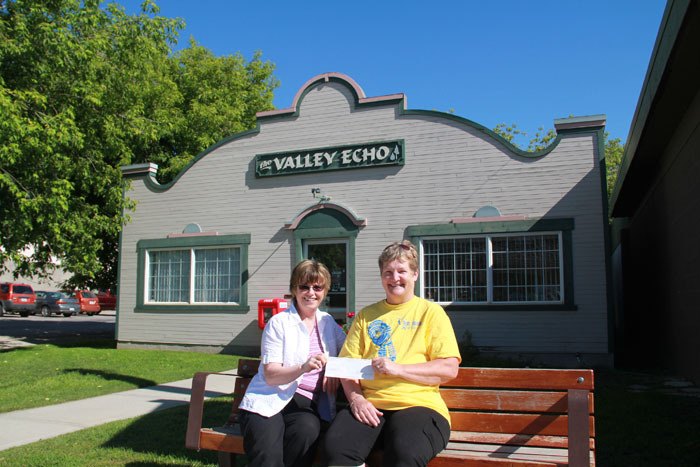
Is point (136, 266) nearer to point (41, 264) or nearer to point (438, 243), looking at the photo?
point (41, 264)

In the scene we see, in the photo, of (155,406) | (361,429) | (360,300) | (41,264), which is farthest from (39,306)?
(361,429)

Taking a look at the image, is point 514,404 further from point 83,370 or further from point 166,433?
point 83,370

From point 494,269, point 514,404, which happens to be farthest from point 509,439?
point 494,269

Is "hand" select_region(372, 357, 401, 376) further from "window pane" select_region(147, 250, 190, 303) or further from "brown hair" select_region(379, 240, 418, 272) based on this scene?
"window pane" select_region(147, 250, 190, 303)

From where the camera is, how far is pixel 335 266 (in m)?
12.7

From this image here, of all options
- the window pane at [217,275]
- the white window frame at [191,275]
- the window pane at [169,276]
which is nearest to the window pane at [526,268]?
the white window frame at [191,275]

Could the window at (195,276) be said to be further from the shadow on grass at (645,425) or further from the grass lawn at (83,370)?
the shadow on grass at (645,425)

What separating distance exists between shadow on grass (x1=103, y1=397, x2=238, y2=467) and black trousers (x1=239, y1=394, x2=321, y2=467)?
159 cm

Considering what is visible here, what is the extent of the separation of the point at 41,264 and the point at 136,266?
204 cm

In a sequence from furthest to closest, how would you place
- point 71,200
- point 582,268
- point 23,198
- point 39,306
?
point 39,306 < point 71,200 < point 23,198 < point 582,268

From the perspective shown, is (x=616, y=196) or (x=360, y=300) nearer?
(x=360, y=300)

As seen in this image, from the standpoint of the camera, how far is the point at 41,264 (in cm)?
1380

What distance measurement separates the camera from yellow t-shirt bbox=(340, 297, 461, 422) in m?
3.64

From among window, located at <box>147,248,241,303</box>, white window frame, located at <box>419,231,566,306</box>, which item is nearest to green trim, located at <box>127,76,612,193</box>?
white window frame, located at <box>419,231,566,306</box>
